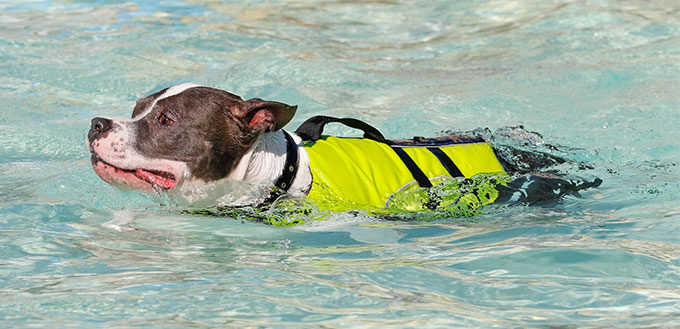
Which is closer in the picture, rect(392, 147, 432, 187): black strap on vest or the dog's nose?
the dog's nose

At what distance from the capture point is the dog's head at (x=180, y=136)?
16.5ft

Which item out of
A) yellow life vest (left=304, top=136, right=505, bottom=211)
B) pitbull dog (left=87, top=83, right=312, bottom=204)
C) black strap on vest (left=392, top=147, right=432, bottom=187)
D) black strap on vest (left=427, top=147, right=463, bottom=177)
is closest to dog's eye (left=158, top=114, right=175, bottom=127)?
pitbull dog (left=87, top=83, right=312, bottom=204)

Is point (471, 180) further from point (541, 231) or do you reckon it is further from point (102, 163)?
point (102, 163)

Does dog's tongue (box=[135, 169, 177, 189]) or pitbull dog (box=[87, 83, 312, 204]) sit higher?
pitbull dog (box=[87, 83, 312, 204])

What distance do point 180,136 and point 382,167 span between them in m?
1.43

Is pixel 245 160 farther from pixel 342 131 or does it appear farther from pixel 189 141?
pixel 342 131

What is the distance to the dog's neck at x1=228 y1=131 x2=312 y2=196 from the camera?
5.31 m

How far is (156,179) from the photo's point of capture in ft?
16.9

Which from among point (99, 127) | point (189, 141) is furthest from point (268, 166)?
point (99, 127)

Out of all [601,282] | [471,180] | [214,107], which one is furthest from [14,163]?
[601,282]

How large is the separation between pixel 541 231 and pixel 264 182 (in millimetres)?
1776

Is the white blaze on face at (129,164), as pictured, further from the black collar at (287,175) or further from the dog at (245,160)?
the black collar at (287,175)

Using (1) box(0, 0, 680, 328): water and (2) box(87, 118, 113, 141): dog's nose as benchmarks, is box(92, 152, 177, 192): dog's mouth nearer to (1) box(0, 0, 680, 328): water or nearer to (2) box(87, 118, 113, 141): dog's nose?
(2) box(87, 118, 113, 141): dog's nose

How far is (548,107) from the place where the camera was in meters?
8.99
